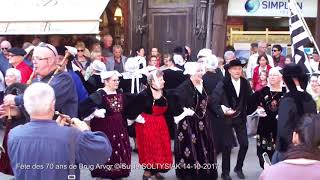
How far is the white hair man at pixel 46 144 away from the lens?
11.5ft

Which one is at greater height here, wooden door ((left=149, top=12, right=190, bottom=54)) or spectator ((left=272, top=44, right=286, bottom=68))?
wooden door ((left=149, top=12, right=190, bottom=54))

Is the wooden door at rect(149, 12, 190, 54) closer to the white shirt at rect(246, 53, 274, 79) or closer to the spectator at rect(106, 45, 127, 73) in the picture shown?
the white shirt at rect(246, 53, 274, 79)

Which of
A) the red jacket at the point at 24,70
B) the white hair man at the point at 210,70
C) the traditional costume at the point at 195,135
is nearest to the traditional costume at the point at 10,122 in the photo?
the red jacket at the point at 24,70

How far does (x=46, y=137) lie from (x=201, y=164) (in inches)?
151

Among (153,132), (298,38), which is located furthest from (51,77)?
(298,38)

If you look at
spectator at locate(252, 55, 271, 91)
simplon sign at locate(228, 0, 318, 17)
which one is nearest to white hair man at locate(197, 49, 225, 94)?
spectator at locate(252, 55, 271, 91)

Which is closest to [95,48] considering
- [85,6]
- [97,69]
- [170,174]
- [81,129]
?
[97,69]

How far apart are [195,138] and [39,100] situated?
3.84 meters

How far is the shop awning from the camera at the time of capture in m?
12.6

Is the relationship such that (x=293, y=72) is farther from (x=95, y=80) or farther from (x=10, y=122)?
(x=95, y=80)

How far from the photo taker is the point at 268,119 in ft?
24.0

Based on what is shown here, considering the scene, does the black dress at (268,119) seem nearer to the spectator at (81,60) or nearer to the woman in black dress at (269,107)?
the woman in black dress at (269,107)

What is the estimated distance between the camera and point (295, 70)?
5559 millimetres

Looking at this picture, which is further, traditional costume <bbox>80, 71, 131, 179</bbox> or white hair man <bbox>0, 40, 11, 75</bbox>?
white hair man <bbox>0, 40, 11, 75</bbox>
